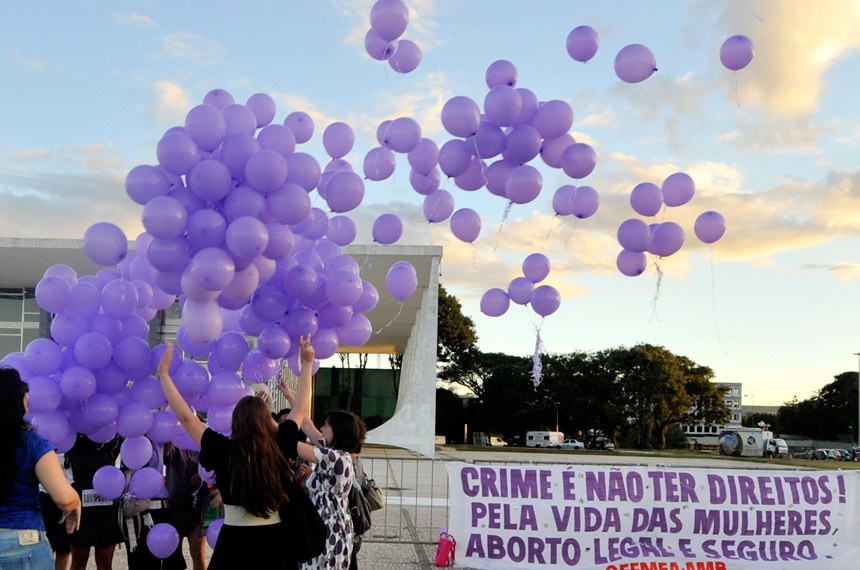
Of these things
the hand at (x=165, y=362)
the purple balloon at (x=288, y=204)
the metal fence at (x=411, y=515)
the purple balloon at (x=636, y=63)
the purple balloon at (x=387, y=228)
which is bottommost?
the metal fence at (x=411, y=515)

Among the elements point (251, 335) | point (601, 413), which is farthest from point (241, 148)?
point (601, 413)

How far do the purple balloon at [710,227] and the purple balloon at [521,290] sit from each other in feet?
4.08

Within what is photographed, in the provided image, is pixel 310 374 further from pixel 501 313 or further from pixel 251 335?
pixel 501 313

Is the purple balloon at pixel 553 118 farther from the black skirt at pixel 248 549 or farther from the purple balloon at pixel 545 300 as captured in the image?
the black skirt at pixel 248 549

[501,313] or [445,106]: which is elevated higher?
[445,106]

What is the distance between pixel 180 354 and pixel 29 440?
5.98 feet

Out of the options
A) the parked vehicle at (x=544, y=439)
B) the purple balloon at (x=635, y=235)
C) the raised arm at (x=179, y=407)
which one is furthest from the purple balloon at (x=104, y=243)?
the parked vehicle at (x=544, y=439)

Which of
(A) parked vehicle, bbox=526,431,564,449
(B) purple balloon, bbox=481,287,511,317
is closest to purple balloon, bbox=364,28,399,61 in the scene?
(B) purple balloon, bbox=481,287,511,317

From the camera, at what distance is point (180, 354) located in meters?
5.03

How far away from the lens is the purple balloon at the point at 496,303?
Result: 622 centimetres

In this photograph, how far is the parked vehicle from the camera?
49.4 meters

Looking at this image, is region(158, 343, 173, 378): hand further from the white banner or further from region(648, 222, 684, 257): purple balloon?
region(648, 222, 684, 257): purple balloon

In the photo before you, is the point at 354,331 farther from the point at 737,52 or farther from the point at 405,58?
the point at 737,52

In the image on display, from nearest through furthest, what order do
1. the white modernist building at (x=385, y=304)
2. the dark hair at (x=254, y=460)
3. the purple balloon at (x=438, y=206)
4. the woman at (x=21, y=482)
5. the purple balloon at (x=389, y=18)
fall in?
the woman at (x=21, y=482) < the dark hair at (x=254, y=460) < the purple balloon at (x=389, y=18) < the purple balloon at (x=438, y=206) < the white modernist building at (x=385, y=304)
